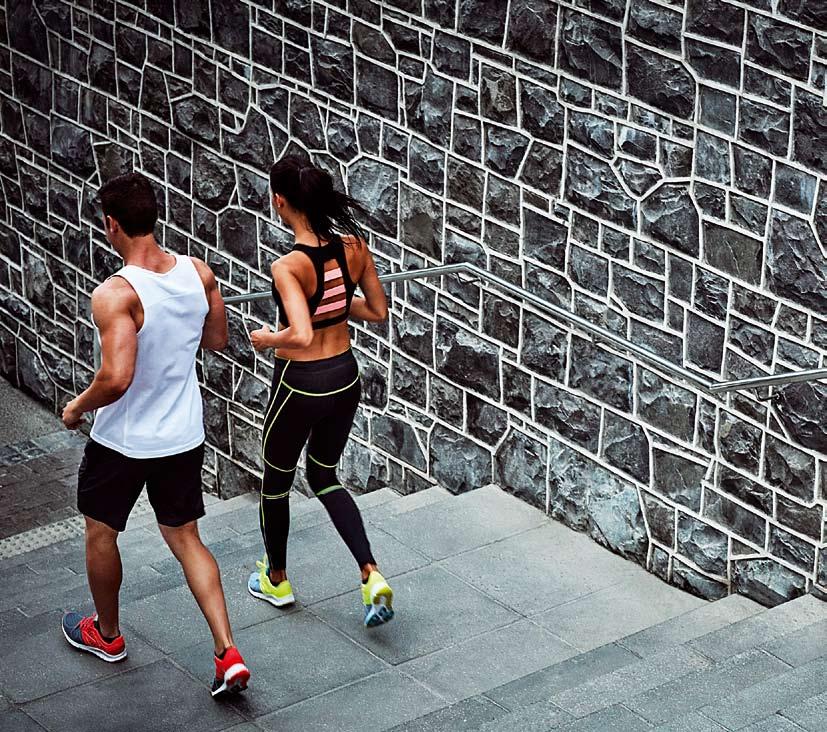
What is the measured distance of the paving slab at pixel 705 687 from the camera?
3561 mm

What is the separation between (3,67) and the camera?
842 centimetres

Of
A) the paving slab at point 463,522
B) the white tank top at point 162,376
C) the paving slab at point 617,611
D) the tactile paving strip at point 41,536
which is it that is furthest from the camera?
the tactile paving strip at point 41,536

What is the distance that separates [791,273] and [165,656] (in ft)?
7.47

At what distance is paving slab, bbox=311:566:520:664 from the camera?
445 cm

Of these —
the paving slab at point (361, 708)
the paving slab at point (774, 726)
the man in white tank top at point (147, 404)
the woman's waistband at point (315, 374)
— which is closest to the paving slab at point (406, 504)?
the woman's waistband at point (315, 374)

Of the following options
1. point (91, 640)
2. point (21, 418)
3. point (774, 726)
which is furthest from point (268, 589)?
point (21, 418)

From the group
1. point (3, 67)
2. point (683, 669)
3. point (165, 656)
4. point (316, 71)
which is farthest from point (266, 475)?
point (3, 67)

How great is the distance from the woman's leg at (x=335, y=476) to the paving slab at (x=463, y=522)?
0.73 metres

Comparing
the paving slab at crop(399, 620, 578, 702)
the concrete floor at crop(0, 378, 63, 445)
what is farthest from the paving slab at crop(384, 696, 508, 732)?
the concrete floor at crop(0, 378, 63, 445)

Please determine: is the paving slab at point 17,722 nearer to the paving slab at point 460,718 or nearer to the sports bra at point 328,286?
the paving slab at point 460,718

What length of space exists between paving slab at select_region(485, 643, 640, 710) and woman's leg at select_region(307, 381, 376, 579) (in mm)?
658

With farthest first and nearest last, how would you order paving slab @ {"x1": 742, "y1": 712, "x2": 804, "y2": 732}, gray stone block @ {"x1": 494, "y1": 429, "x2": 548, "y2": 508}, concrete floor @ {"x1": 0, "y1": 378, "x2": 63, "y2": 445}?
concrete floor @ {"x1": 0, "y1": 378, "x2": 63, "y2": 445} → gray stone block @ {"x1": 494, "y1": 429, "x2": 548, "y2": 508} → paving slab @ {"x1": 742, "y1": 712, "x2": 804, "y2": 732}

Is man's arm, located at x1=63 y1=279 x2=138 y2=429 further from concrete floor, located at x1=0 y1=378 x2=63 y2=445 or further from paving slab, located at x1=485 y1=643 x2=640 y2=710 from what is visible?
concrete floor, located at x1=0 y1=378 x2=63 y2=445

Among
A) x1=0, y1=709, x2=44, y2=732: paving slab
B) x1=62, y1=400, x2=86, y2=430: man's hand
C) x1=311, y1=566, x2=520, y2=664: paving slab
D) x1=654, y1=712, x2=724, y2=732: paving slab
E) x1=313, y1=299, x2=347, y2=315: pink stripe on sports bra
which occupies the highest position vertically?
x1=313, y1=299, x2=347, y2=315: pink stripe on sports bra
